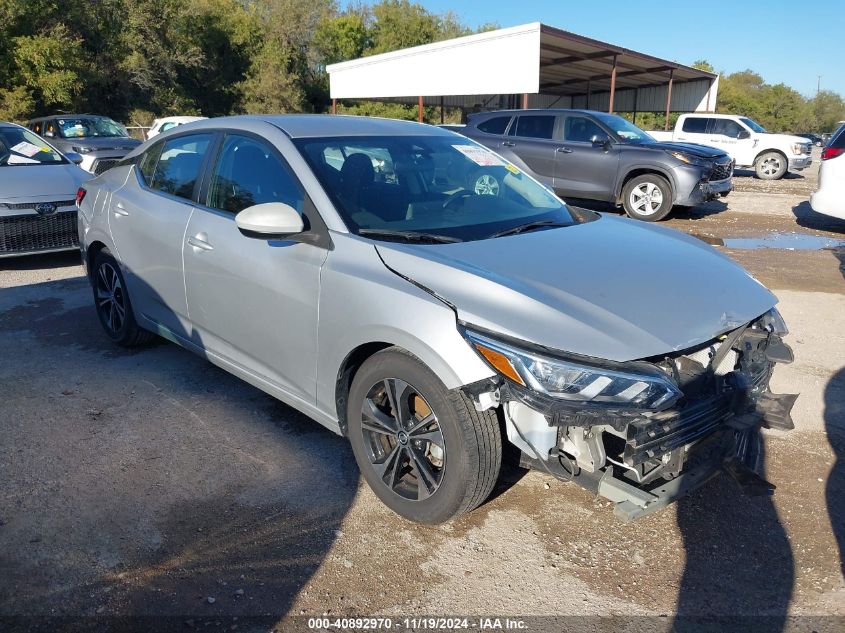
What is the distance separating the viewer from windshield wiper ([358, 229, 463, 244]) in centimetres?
327

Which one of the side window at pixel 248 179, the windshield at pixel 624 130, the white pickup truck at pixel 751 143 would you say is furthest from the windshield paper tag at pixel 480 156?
the white pickup truck at pixel 751 143

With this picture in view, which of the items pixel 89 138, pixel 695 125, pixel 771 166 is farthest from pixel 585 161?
pixel 771 166

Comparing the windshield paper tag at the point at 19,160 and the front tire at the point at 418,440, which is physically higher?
the windshield paper tag at the point at 19,160

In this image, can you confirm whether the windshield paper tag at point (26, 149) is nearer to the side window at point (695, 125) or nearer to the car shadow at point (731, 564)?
the car shadow at point (731, 564)

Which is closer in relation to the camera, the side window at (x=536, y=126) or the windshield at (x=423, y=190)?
the windshield at (x=423, y=190)

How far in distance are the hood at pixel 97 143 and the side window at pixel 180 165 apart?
11.3 m

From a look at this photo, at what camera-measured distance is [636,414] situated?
2510mm

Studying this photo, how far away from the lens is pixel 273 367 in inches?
143

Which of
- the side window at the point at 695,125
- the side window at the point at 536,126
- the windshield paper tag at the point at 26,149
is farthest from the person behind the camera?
the side window at the point at 695,125

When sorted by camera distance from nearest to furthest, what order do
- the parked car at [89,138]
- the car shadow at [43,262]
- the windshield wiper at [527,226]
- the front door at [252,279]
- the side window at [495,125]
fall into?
the front door at [252,279], the windshield wiper at [527,226], the car shadow at [43,262], the side window at [495,125], the parked car at [89,138]

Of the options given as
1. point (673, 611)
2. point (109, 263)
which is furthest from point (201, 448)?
point (673, 611)

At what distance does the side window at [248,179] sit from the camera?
3605 mm

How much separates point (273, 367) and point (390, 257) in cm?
100

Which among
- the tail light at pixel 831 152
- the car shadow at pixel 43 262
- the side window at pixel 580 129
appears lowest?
the car shadow at pixel 43 262
